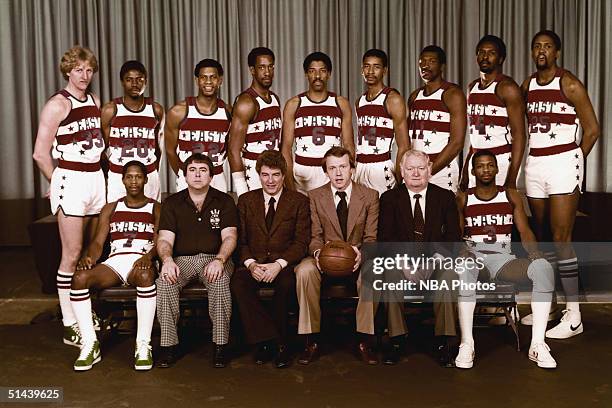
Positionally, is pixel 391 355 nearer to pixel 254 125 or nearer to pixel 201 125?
pixel 254 125

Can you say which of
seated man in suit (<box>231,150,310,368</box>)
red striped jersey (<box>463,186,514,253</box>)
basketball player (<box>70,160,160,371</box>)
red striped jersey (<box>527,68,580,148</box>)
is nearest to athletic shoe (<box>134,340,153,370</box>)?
basketball player (<box>70,160,160,371</box>)

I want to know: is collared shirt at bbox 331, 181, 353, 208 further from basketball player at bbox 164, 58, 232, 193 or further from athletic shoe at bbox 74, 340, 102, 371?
athletic shoe at bbox 74, 340, 102, 371

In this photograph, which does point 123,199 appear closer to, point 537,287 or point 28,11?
point 537,287

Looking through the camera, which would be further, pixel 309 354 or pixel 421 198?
pixel 421 198

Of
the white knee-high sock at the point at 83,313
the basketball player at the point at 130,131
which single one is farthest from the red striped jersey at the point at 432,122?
the white knee-high sock at the point at 83,313

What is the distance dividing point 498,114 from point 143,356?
2434 millimetres

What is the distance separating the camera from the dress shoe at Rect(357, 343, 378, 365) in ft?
12.9

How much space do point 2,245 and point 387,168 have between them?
446 cm

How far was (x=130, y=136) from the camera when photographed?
451cm

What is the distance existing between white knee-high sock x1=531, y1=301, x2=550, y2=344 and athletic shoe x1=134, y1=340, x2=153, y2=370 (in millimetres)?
1943

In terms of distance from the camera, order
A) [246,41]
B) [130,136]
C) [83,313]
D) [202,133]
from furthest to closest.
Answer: [246,41]
[202,133]
[130,136]
[83,313]

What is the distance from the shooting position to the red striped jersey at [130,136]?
14.8 ft

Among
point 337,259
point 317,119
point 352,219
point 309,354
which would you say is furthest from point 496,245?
point 317,119

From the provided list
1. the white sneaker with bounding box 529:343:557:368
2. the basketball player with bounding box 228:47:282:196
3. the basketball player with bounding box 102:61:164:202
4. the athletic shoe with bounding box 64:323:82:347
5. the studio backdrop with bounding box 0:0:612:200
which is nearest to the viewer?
the white sneaker with bounding box 529:343:557:368
